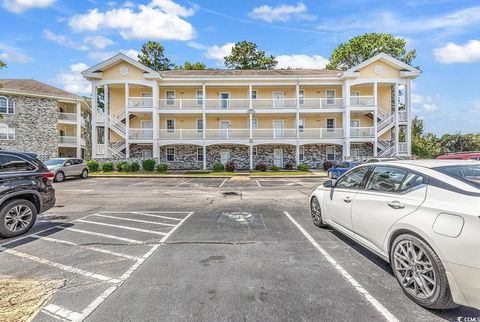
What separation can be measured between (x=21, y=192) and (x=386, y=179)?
7469mm

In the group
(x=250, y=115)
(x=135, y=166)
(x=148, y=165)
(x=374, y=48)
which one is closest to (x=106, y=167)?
(x=135, y=166)

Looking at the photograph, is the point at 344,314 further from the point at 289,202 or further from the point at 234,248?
the point at 289,202

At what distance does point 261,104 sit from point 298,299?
24.9 metres

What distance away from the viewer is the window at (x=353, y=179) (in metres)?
4.54

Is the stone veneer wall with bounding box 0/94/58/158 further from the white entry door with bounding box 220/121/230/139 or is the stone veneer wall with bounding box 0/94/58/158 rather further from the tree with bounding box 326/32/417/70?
the tree with bounding box 326/32/417/70

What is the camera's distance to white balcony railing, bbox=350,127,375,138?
2500cm

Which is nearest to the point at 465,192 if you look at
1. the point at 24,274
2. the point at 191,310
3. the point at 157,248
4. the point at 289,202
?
the point at 191,310

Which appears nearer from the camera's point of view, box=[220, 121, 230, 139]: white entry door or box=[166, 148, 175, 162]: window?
box=[220, 121, 230, 139]: white entry door

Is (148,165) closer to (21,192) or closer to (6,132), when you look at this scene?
(21,192)

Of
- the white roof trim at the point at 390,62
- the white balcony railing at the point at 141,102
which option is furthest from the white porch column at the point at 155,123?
the white roof trim at the point at 390,62

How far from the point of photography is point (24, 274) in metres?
3.79

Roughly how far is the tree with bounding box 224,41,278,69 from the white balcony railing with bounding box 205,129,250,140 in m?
22.1

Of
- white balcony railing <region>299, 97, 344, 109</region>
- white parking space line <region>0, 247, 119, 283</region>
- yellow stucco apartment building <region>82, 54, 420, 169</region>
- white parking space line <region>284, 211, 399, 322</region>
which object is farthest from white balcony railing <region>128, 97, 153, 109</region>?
white parking space line <region>284, 211, 399, 322</region>

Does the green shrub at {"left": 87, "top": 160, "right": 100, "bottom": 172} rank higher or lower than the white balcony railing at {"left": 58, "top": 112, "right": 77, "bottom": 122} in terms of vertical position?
lower
